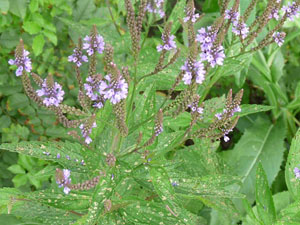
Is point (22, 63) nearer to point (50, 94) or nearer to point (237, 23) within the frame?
point (50, 94)

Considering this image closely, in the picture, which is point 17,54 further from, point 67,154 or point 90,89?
point 67,154

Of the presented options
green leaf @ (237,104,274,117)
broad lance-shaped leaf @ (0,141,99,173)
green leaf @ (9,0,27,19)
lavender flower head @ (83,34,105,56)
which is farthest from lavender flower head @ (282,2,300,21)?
green leaf @ (9,0,27,19)

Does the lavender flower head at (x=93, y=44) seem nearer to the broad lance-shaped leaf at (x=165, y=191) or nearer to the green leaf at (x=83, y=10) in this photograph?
the broad lance-shaped leaf at (x=165, y=191)

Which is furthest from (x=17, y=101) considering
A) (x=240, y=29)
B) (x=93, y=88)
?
(x=240, y=29)

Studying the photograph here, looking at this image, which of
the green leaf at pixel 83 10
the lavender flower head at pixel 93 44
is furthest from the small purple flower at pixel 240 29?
the green leaf at pixel 83 10

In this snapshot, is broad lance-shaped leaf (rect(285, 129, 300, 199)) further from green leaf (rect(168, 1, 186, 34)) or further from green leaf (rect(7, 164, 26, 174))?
green leaf (rect(7, 164, 26, 174))
